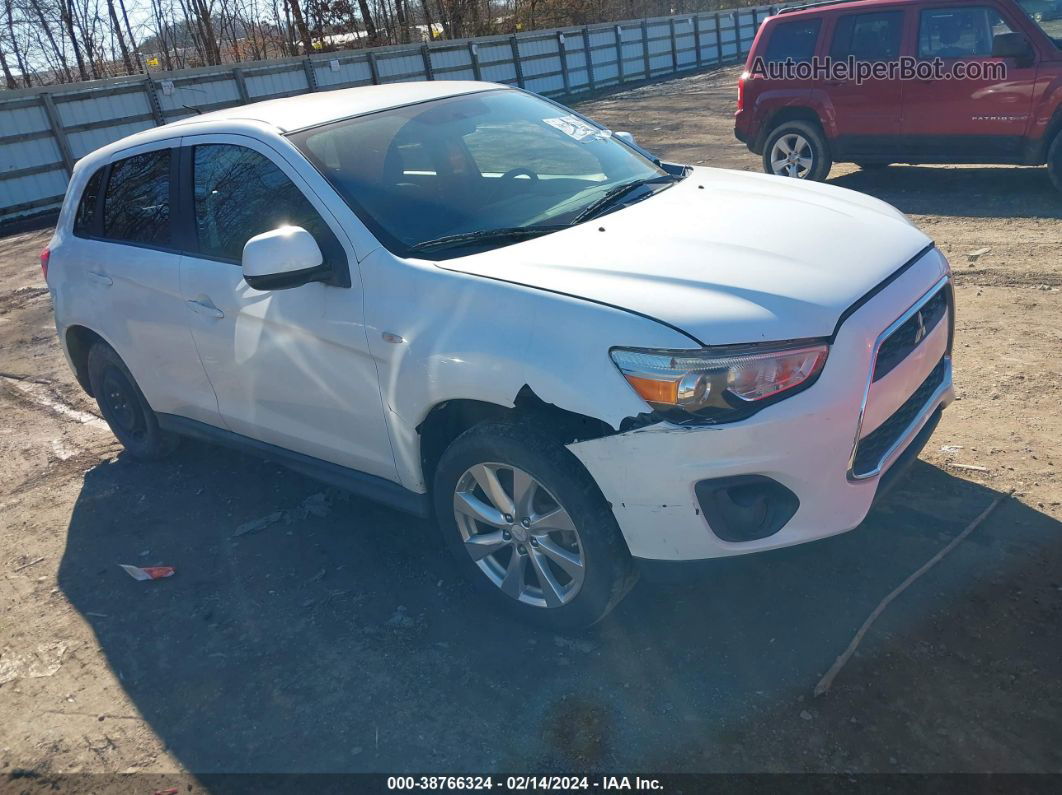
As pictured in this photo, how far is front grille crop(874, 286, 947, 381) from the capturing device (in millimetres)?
2863

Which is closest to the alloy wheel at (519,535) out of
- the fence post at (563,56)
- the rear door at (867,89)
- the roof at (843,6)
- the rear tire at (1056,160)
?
the rear tire at (1056,160)

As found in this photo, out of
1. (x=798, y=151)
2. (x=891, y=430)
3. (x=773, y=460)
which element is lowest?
(x=798, y=151)

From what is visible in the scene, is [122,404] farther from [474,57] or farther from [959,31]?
[474,57]

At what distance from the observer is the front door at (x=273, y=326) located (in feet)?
11.1

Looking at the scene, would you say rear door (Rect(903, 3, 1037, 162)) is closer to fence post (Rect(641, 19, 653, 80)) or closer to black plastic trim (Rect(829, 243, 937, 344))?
black plastic trim (Rect(829, 243, 937, 344))

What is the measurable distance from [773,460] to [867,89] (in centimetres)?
777

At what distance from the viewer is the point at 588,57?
27.2 m

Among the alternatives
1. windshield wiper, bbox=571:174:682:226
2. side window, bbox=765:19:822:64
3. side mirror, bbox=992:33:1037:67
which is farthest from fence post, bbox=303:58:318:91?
windshield wiper, bbox=571:174:682:226

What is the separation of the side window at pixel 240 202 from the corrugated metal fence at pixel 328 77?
10.1 meters

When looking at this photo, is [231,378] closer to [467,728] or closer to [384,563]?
[384,563]

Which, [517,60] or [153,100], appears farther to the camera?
[517,60]

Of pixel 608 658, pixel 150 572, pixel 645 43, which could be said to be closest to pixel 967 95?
pixel 608 658

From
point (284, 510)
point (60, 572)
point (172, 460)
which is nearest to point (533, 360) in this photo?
point (284, 510)

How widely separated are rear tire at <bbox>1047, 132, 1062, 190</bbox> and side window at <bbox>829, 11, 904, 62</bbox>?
1.77m
